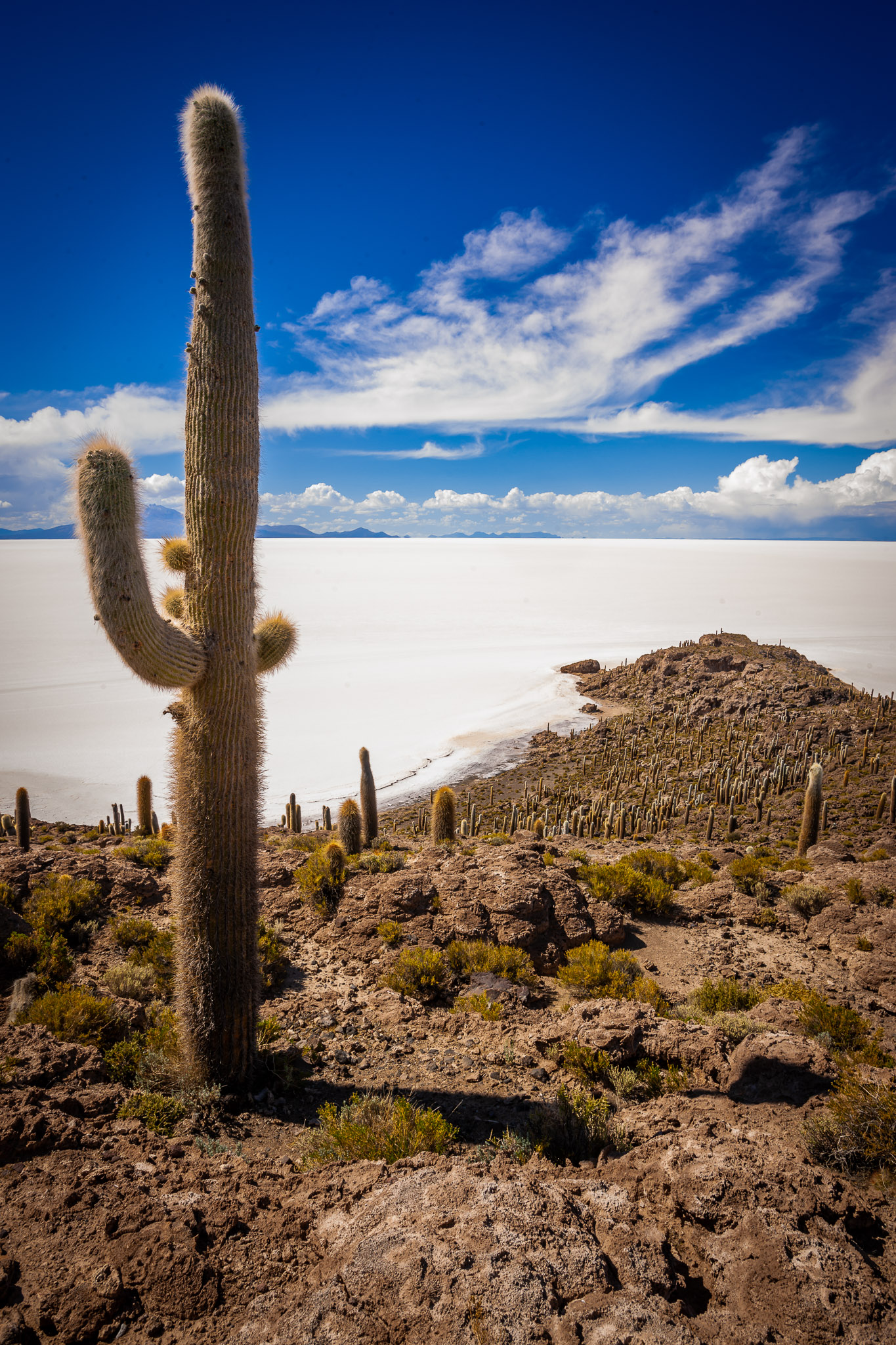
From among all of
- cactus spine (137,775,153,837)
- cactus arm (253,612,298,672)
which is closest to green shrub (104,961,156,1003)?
cactus arm (253,612,298,672)

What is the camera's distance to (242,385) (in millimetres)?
4793

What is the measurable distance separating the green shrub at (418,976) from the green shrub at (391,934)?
0.64m

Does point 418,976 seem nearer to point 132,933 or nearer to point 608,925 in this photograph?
point 608,925

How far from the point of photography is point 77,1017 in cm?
524

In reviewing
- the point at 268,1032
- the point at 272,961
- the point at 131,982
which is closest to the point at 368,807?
the point at 272,961

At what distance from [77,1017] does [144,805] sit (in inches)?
460

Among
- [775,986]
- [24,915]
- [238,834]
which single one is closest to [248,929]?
[238,834]

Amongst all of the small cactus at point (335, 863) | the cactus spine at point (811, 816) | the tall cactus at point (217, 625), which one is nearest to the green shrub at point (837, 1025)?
the tall cactus at point (217, 625)

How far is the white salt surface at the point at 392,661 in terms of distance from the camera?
27250 mm

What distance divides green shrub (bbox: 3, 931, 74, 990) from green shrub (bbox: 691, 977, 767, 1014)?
22.1 ft

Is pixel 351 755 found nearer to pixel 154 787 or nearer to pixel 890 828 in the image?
pixel 154 787

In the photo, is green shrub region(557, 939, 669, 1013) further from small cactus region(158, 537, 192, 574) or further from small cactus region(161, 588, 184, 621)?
small cactus region(158, 537, 192, 574)

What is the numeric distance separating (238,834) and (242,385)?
3.63 meters

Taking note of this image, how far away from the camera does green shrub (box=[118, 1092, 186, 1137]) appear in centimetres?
420
